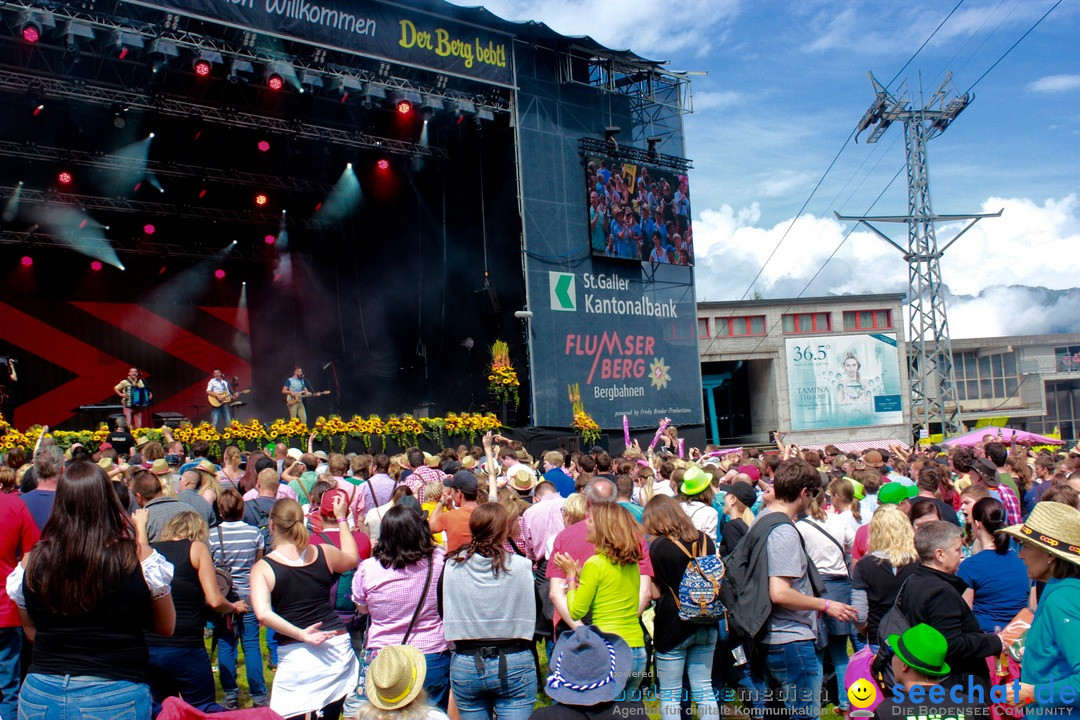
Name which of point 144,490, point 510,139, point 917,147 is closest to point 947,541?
point 144,490

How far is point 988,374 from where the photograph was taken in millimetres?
39156

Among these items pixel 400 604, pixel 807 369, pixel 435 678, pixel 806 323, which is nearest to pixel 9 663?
pixel 400 604

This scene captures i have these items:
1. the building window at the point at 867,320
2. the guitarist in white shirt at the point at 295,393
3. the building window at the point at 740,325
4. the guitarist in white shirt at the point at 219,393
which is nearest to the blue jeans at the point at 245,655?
the guitarist in white shirt at the point at 219,393

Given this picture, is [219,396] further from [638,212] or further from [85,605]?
[85,605]

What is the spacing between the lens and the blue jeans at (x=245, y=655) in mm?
5641

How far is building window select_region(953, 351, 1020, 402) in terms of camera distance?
38969mm

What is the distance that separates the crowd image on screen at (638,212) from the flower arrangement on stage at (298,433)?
476 cm

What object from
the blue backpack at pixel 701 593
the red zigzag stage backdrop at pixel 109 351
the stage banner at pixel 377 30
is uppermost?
the stage banner at pixel 377 30

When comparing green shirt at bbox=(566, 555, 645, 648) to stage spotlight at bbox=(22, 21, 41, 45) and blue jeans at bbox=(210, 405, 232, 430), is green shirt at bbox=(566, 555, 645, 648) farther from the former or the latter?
blue jeans at bbox=(210, 405, 232, 430)

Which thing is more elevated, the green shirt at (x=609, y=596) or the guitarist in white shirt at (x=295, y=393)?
the guitarist in white shirt at (x=295, y=393)

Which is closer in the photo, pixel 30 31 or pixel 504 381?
pixel 30 31

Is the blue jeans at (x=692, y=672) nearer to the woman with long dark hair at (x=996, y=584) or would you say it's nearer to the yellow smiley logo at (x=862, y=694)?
the yellow smiley logo at (x=862, y=694)

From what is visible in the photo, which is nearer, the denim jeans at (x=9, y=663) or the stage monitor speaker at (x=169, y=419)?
the denim jeans at (x=9, y=663)

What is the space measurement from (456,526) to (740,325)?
2707cm
